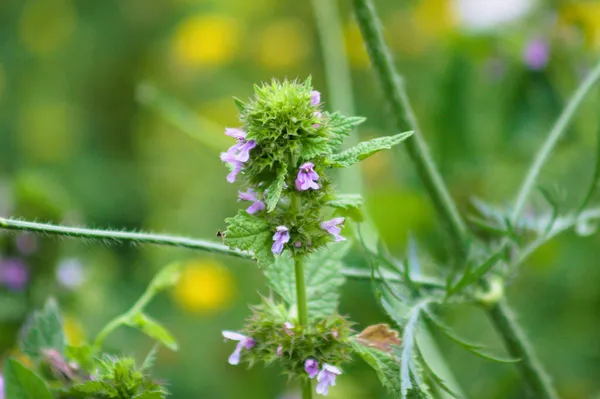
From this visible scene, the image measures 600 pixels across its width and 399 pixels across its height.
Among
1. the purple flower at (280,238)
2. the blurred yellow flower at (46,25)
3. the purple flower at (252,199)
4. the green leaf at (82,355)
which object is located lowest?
the purple flower at (280,238)

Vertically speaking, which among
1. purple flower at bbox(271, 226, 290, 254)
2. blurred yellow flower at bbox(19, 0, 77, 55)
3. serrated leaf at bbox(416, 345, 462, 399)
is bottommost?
serrated leaf at bbox(416, 345, 462, 399)

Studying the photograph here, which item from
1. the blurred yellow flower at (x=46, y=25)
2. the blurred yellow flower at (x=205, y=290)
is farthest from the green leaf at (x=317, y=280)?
the blurred yellow flower at (x=46, y=25)

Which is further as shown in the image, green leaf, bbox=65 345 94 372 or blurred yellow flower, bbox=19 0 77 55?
blurred yellow flower, bbox=19 0 77 55

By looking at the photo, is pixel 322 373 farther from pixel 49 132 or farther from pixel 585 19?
pixel 49 132

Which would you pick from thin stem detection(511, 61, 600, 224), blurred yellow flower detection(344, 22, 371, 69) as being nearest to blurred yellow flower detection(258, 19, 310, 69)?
blurred yellow flower detection(344, 22, 371, 69)

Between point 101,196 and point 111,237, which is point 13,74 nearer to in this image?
point 101,196

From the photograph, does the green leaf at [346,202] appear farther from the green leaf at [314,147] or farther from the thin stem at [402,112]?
the thin stem at [402,112]

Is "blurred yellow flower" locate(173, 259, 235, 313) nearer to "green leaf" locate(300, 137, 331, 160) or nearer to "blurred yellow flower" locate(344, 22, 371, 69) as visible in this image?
"blurred yellow flower" locate(344, 22, 371, 69)
